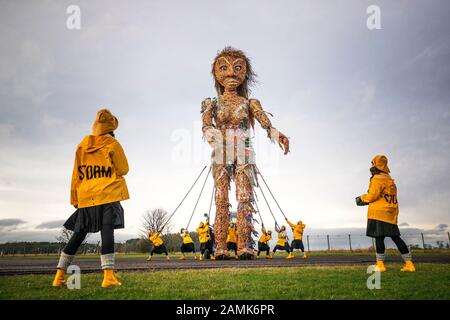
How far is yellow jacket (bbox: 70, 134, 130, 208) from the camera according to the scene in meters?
4.19

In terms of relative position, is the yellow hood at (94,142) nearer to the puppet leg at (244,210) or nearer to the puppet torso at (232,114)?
the puppet leg at (244,210)

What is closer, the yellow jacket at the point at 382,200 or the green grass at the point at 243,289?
the green grass at the point at 243,289

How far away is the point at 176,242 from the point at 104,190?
34.0 m

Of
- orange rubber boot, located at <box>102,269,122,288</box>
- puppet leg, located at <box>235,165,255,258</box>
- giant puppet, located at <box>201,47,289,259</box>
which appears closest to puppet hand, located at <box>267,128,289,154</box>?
giant puppet, located at <box>201,47,289,259</box>

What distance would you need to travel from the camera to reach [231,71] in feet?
36.4

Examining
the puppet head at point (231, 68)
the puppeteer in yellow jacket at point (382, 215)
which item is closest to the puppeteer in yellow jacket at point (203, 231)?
the puppet head at point (231, 68)

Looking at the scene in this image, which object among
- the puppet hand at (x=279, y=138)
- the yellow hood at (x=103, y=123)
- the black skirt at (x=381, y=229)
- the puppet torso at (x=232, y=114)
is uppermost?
the puppet torso at (x=232, y=114)

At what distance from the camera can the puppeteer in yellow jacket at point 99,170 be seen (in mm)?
4191

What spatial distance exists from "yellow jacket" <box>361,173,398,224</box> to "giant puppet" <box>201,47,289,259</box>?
4.23 metres

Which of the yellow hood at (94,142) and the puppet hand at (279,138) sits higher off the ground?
the puppet hand at (279,138)

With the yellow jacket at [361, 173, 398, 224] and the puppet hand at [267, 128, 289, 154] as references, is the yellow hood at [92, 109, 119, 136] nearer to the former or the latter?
the yellow jacket at [361, 173, 398, 224]

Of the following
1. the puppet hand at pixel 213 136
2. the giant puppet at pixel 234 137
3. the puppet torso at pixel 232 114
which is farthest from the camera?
the puppet torso at pixel 232 114

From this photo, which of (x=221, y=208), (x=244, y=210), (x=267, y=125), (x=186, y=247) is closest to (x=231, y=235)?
(x=221, y=208)
